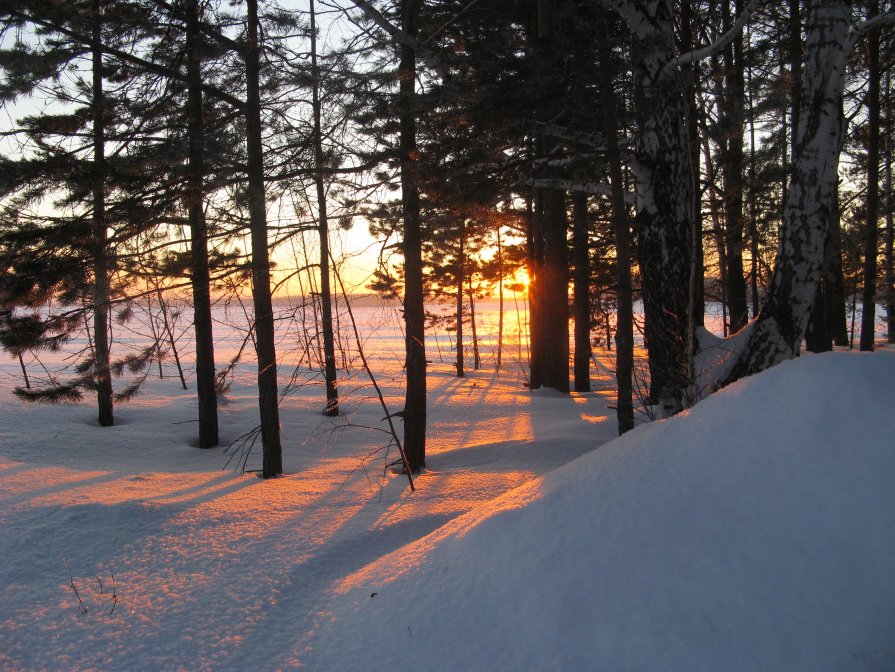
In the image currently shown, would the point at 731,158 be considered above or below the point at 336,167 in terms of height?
above

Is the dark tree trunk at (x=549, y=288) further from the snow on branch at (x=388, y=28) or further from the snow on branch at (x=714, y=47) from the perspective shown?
the snow on branch at (x=714, y=47)

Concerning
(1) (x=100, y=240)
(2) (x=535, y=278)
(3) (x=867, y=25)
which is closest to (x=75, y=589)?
(1) (x=100, y=240)

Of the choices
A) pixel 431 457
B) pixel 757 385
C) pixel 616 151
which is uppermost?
pixel 616 151

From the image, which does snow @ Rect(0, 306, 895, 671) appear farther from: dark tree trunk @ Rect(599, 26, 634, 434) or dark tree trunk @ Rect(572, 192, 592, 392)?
dark tree trunk @ Rect(572, 192, 592, 392)

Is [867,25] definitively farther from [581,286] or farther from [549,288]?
[581,286]

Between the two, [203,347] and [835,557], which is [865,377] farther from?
[203,347]

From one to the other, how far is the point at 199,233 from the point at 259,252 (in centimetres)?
153

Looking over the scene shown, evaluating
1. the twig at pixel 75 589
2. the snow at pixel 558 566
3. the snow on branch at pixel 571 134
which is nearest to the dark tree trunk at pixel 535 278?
the snow on branch at pixel 571 134

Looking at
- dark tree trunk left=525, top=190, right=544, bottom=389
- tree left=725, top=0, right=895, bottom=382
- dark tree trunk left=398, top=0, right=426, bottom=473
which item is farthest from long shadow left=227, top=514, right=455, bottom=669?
dark tree trunk left=525, top=190, right=544, bottom=389

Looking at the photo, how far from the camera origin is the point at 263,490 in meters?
5.53

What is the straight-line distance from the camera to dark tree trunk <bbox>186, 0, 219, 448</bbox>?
6.01 meters

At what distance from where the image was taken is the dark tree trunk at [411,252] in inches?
227

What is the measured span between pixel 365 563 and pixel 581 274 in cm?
1030

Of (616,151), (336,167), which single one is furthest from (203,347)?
(616,151)
